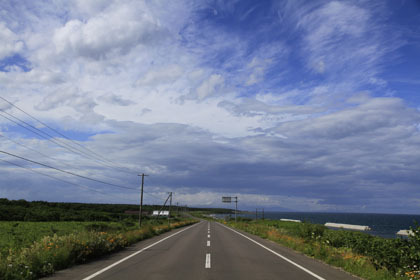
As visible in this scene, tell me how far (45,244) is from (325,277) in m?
9.65

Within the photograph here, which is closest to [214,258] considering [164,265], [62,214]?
[164,265]

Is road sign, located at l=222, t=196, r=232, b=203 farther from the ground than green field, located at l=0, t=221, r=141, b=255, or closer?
farther from the ground

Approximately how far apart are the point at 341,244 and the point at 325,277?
10.9 meters

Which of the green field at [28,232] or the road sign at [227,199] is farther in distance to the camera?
the road sign at [227,199]

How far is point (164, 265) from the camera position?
10.5m

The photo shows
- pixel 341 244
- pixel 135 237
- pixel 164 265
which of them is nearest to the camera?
pixel 164 265

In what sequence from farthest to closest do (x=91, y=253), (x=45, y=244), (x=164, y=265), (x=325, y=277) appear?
(x=91, y=253) → (x=45, y=244) → (x=164, y=265) → (x=325, y=277)

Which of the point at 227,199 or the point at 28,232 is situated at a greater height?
the point at 227,199

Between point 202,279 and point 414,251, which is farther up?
point 414,251

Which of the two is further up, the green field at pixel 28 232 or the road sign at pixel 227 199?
the road sign at pixel 227 199

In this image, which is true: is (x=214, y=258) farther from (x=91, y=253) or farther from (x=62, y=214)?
(x=62, y=214)

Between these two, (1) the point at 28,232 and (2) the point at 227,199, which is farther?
(2) the point at 227,199

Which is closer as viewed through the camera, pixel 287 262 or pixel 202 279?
pixel 202 279

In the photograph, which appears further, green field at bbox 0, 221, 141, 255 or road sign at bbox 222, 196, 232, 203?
road sign at bbox 222, 196, 232, 203
